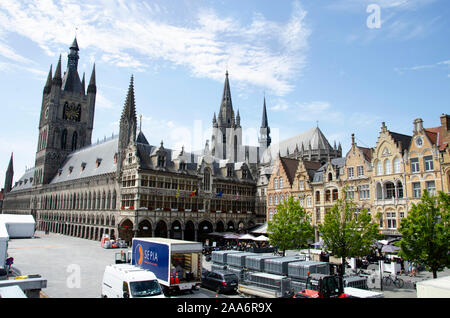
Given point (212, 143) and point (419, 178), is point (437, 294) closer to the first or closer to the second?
point (419, 178)

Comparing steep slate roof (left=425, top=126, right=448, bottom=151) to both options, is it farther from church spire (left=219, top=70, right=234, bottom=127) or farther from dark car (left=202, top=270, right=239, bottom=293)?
church spire (left=219, top=70, right=234, bottom=127)

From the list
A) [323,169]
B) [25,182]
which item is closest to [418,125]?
[323,169]

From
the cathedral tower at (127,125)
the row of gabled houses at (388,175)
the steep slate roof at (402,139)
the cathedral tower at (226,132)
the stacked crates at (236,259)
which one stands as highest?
the cathedral tower at (226,132)

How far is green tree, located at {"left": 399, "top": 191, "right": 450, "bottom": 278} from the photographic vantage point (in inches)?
798

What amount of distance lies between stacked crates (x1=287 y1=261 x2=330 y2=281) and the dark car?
3.40 meters

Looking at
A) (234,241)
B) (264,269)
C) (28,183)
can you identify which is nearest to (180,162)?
(234,241)

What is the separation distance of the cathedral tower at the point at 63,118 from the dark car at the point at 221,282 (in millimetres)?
75041

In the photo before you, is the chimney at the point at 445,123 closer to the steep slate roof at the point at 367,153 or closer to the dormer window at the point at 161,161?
the steep slate roof at the point at 367,153

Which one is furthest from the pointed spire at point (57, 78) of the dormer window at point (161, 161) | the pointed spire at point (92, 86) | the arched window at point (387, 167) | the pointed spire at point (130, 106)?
the arched window at point (387, 167)

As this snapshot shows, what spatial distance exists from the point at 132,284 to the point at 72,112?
86.1 m

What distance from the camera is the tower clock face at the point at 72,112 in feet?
292
